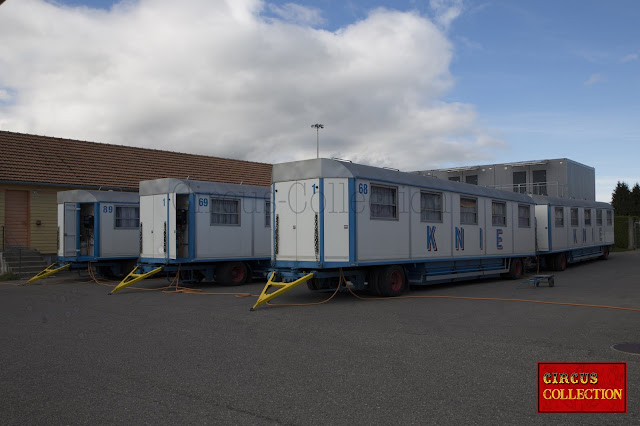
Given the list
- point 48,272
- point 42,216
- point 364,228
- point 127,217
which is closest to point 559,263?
point 364,228

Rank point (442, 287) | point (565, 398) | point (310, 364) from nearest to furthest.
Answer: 1. point (565, 398)
2. point (310, 364)
3. point (442, 287)

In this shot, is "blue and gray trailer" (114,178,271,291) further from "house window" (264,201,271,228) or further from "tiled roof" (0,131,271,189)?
"tiled roof" (0,131,271,189)

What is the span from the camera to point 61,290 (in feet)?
48.9

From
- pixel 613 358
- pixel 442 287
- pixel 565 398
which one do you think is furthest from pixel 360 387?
pixel 442 287

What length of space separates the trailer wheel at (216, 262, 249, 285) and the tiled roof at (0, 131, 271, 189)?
6964mm

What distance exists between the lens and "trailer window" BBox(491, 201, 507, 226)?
16.6m

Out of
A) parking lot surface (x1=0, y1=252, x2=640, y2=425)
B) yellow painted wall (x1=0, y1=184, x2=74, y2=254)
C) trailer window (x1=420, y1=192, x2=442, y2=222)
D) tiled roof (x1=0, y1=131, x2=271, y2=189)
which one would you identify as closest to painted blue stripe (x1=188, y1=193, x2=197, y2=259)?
parking lot surface (x1=0, y1=252, x2=640, y2=425)

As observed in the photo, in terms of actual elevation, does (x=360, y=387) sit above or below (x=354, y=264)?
below

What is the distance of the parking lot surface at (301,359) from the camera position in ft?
14.9

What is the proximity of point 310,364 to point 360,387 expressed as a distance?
1.03 m

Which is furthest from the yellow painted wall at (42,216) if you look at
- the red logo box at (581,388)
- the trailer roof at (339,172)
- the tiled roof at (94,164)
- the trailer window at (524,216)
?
the red logo box at (581,388)

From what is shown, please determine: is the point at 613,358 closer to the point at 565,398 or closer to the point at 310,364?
the point at 565,398

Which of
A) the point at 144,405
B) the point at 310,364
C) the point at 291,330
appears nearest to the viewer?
the point at 144,405

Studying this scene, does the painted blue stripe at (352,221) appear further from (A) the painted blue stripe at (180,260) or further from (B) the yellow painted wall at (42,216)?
(B) the yellow painted wall at (42,216)
